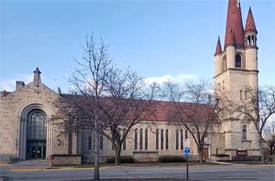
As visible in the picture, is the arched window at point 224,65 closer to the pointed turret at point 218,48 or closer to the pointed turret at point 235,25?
the pointed turret at point 218,48

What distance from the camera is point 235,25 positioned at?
223 ft

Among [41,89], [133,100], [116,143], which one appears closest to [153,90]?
[133,100]

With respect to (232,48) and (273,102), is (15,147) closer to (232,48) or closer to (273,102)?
(273,102)

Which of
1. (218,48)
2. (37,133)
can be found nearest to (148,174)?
(37,133)

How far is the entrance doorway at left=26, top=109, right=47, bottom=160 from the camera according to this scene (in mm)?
51750

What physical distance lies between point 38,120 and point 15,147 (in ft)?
17.8

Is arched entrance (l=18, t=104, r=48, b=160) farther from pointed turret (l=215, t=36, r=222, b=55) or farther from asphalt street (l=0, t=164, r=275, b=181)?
pointed turret (l=215, t=36, r=222, b=55)

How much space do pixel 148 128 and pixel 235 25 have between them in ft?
87.6

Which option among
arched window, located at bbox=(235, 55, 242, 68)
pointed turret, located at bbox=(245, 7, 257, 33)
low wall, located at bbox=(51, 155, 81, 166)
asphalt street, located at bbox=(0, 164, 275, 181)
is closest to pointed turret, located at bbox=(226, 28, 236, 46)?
pointed turret, located at bbox=(245, 7, 257, 33)

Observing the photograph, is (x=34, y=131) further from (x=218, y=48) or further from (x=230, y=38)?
(x=218, y=48)

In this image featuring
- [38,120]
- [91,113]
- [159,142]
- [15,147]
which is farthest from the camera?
[159,142]

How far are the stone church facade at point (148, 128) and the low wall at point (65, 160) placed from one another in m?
6.80

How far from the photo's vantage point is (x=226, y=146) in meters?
64.4

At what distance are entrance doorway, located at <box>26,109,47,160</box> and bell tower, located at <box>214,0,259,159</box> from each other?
32.6 metres
